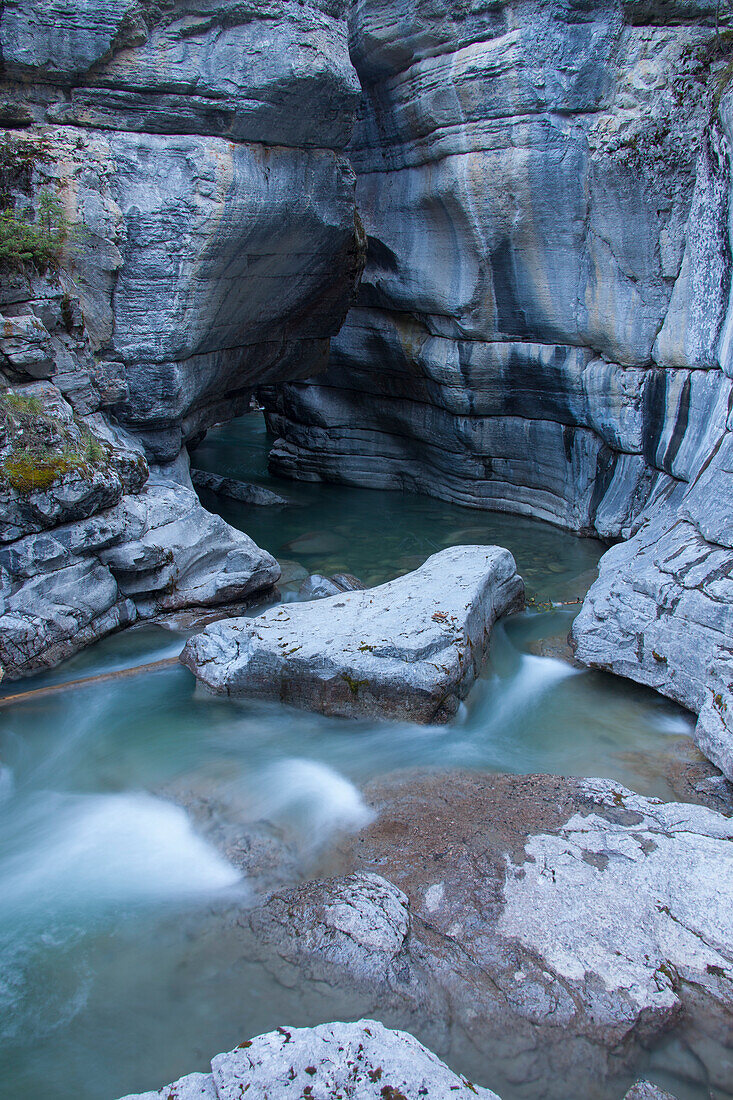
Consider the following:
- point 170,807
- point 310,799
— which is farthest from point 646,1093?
point 170,807

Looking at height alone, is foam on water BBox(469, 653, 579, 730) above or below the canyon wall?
below

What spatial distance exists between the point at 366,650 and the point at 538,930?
258 centimetres

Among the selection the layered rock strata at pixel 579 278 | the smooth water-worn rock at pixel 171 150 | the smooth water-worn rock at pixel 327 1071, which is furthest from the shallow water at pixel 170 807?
the smooth water-worn rock at pixel 171 150

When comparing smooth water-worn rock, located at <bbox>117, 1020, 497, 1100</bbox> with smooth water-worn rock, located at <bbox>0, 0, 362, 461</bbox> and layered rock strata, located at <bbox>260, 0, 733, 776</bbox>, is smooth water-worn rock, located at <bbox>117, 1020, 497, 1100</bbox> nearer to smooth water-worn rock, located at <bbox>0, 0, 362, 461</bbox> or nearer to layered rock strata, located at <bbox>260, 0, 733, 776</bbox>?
layered rock strata, located at <bbox>260, 0, 733, 776</bbox>

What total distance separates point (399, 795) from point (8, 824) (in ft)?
8.04

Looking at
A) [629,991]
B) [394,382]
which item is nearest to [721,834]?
[629,991]

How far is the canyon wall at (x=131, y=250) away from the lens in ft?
21.5

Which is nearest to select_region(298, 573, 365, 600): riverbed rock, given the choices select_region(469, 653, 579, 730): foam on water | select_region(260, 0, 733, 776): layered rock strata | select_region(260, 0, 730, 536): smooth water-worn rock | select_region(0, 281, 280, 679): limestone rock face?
select_region(0, 281, 280, 679): limestone rock face

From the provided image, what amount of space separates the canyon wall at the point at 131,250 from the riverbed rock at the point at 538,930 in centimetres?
404

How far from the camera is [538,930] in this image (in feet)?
10.8

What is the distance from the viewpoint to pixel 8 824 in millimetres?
4445

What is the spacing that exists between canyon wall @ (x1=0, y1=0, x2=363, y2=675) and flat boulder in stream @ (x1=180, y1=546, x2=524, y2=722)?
1.41 metres

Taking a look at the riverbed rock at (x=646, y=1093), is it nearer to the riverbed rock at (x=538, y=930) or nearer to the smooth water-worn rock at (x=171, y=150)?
the riverbed rock at (x=538, y=930)

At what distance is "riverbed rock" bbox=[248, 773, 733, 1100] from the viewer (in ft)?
9.31
